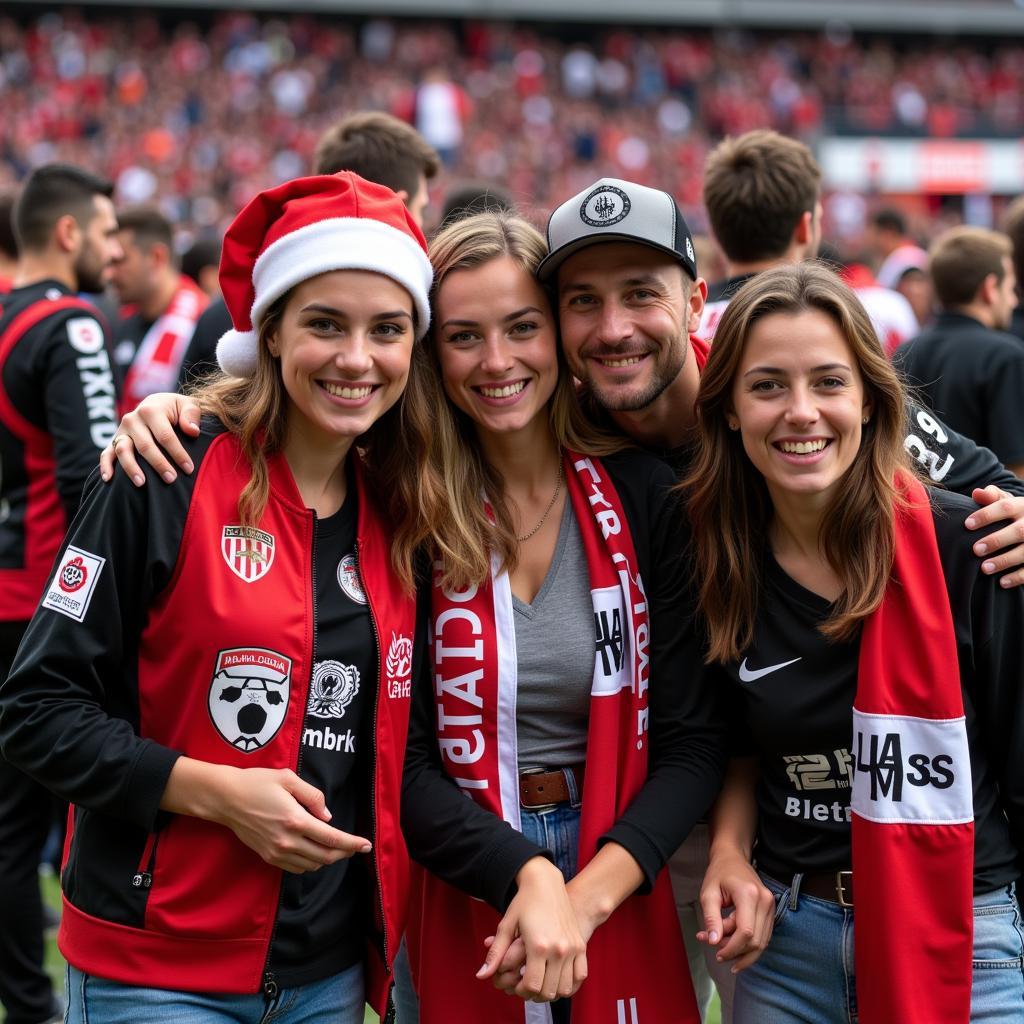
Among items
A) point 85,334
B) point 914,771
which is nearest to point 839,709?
point 914,771

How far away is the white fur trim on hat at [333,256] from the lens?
2.27 m

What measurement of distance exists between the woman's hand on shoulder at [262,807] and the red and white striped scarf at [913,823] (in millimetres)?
905

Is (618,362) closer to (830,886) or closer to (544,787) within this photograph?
(544,787)

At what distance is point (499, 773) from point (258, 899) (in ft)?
1.67

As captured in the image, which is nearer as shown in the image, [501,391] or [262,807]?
[262,807]

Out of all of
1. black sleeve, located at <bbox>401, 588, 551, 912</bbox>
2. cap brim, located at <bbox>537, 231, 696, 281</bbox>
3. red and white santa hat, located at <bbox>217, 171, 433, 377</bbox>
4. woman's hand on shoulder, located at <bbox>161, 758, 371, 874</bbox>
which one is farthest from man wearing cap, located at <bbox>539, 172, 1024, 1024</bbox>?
woman's hand on shoulder, located at <bbox>161, 758, 371, 874</bbox>

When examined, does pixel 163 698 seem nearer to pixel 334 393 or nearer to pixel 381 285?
pixel 334 393

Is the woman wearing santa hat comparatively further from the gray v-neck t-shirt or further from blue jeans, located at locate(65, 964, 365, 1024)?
the gray v-neck t-shirt

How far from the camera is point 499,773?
7.94 feet

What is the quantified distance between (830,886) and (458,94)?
83.2ft

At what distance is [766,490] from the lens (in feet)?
8.27

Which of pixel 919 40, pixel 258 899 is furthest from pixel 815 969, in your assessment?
pixel 919 40

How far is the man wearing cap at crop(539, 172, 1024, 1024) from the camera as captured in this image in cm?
257

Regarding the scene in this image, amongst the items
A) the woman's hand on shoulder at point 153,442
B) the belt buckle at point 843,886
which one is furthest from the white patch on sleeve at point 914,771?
the woman's hand on shoulder at point 153,442
